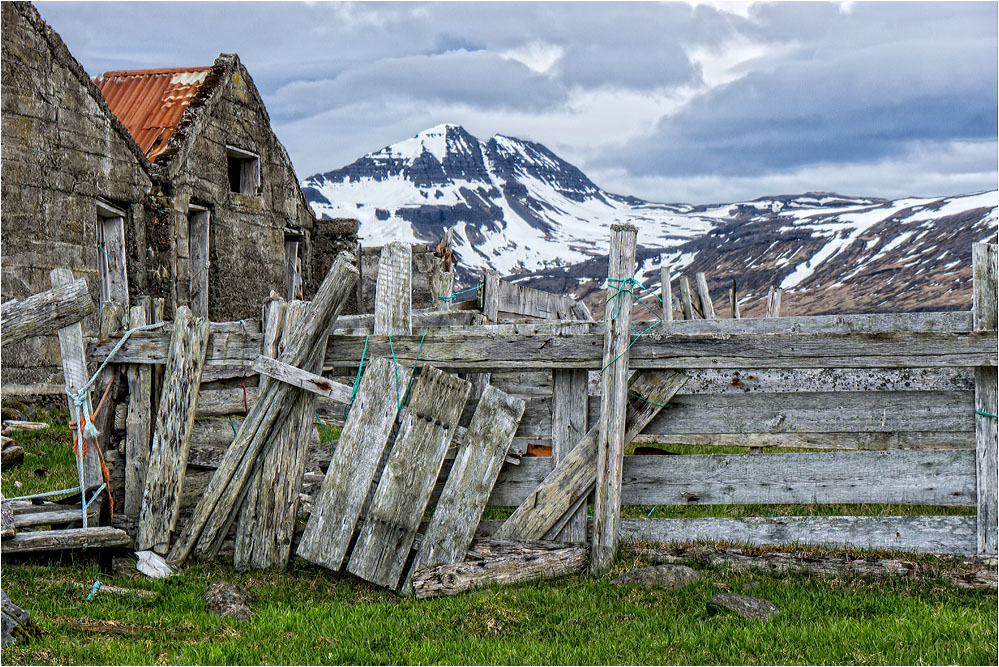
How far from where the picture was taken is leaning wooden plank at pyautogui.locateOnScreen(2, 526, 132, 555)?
6324 mm

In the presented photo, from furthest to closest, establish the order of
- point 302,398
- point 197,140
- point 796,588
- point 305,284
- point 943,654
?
point 305,284 → point 197,140 → point 302,398 → point 796,588 → point 943,654

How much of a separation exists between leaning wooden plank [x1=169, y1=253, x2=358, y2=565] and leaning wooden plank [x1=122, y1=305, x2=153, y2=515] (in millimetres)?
582

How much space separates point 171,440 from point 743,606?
4.35 metres

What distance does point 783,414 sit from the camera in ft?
20.5

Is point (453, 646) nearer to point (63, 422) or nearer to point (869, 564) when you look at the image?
point (869, 564)

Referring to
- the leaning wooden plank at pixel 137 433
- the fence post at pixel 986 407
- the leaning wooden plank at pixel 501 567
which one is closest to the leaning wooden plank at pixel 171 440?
the leaning wooden plank at pixel 137 433

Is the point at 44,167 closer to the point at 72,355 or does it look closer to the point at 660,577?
the point at 72,355

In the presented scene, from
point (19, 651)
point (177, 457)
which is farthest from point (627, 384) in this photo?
point (19, 651)

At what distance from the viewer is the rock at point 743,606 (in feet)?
17.2

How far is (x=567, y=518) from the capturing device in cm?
638

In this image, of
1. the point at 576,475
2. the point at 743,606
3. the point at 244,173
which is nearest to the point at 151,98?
the point at 244,173

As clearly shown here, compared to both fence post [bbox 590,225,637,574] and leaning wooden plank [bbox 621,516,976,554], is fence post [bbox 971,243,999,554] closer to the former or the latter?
leaning wooden plank [bbox 621,516,976,554]

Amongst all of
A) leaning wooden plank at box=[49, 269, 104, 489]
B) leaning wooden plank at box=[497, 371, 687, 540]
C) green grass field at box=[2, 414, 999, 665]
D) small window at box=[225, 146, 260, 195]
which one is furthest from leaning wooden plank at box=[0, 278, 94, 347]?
small window at box=[225, 146, 260, 195]

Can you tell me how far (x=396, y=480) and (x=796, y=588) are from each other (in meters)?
2.78
